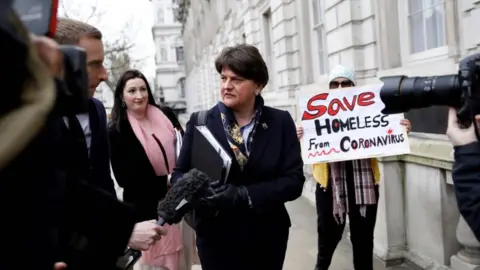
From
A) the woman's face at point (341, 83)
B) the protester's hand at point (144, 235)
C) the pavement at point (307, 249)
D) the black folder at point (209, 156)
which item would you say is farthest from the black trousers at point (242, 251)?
the pavement at point (307, 249)

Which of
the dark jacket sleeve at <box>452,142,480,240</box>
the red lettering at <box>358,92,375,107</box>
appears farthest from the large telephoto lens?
the red lettering at <box>358,92,375,107</box>

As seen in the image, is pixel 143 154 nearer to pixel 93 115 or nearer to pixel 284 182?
pixel 284 182

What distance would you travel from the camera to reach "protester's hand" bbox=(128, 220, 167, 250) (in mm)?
2082

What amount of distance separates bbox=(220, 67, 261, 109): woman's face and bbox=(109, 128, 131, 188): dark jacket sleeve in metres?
1.17

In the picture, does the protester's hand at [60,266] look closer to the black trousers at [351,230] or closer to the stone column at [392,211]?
the black trousers at [351,230]

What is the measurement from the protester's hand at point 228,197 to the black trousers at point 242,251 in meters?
0.22

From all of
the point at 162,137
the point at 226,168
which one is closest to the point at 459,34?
the point at 162,137

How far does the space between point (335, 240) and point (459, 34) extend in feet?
7.79

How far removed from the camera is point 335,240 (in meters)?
4.38

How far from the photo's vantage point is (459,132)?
166 centimetres

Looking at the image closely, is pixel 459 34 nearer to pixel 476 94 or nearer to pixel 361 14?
pixel 361 14

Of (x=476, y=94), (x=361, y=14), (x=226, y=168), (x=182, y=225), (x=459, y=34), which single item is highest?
(x=361, y=14)

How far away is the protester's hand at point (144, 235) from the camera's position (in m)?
2.08

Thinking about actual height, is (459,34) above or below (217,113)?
above
